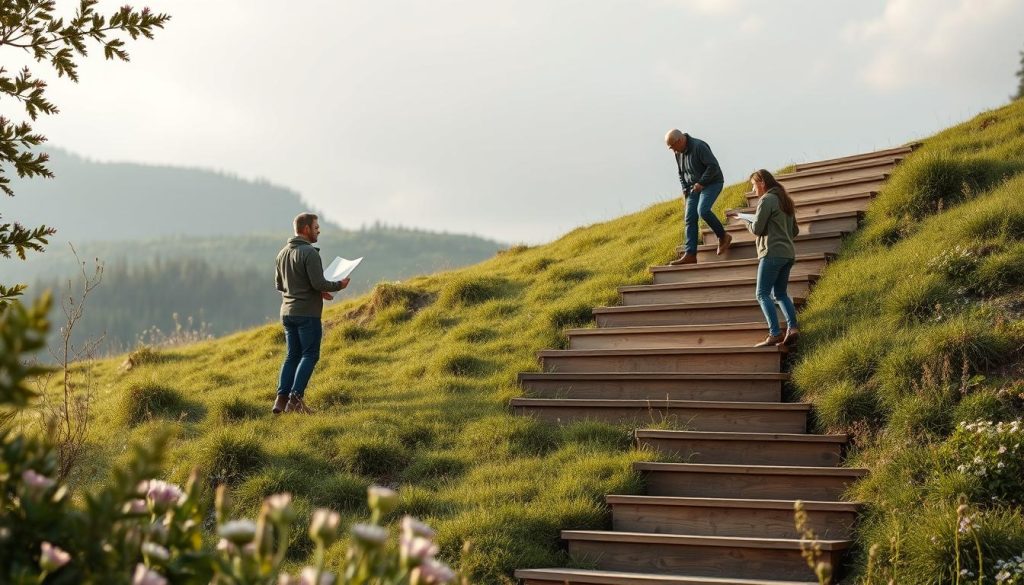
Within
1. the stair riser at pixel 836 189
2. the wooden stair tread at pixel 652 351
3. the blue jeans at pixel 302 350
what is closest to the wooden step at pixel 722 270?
the wooden stair tread at pixel 652 351

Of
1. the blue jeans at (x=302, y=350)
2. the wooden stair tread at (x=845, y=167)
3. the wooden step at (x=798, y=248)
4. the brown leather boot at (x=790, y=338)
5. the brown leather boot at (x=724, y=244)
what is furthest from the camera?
the wooden stair tread at (x=845, y=167)

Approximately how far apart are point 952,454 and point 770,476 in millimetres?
1345

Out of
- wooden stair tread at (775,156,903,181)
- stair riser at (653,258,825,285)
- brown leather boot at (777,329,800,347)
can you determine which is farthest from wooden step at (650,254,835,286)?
wooden stair tread at (775,156,903,181)

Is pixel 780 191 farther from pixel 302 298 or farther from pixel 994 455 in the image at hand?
pixel 302 298

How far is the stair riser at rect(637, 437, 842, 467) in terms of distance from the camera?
727 cm

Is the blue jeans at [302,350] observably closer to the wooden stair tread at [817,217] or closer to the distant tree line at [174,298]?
the wooden stair tread at [817,217]

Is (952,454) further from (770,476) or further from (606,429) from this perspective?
(606,429)

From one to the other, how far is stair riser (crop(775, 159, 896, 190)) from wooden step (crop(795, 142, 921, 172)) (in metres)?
0.34

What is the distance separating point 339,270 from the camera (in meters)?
9.59

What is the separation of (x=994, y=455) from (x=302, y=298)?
6.40 m

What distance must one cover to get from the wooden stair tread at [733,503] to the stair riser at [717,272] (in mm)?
4172

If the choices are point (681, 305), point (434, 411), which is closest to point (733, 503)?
point (434, 411)

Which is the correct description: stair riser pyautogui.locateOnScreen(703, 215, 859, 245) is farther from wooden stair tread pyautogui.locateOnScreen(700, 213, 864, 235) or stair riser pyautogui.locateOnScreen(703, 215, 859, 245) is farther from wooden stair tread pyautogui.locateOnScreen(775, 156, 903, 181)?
wooden stair tread pyautogui.locateOnScreen(775, 156, 903, 181)

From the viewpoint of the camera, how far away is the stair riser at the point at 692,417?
25.8ft
